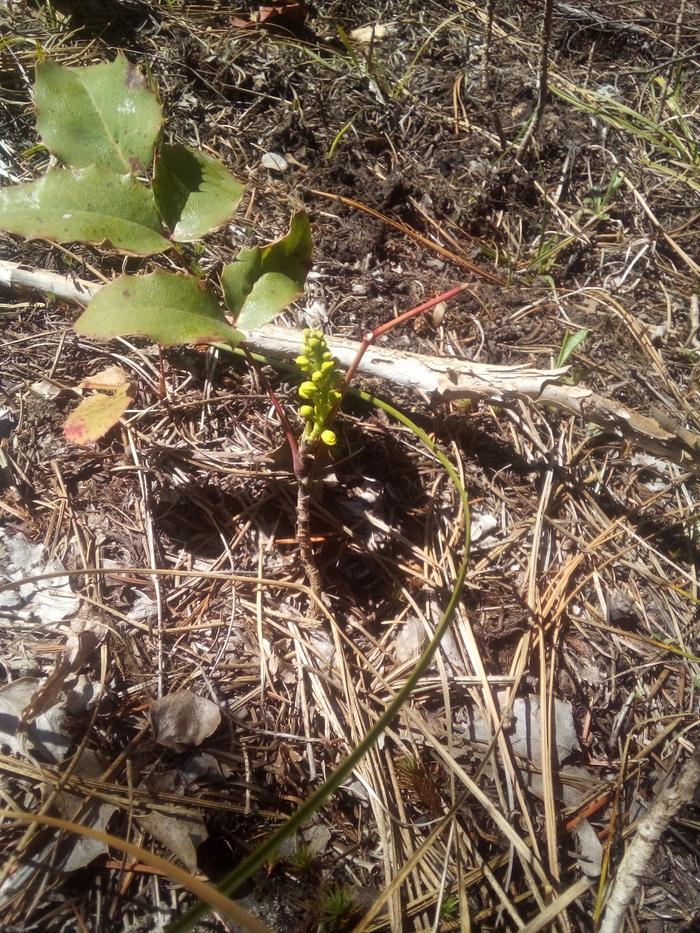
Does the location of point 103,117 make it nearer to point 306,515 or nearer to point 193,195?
point 193,195

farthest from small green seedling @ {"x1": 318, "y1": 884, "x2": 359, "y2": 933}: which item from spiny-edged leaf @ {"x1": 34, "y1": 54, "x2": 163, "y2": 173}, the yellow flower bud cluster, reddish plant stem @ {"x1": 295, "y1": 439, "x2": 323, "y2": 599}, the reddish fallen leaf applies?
the reddish fallen leaf

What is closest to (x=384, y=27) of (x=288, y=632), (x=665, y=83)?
(x=665, y=83)

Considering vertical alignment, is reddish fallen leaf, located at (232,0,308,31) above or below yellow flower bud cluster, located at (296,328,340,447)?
above

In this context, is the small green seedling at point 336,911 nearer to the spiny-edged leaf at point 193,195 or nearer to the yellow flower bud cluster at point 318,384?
the yellow flower bud cluster at point 318,384

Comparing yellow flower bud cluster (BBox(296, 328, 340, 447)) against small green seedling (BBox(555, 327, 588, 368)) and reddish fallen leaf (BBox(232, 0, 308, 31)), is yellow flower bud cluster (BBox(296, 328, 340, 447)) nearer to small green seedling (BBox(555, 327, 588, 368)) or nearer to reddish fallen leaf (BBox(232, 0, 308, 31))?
small green seedling (BBox(555, 327, 588, 368))

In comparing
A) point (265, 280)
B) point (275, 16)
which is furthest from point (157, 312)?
point (275, 16)
